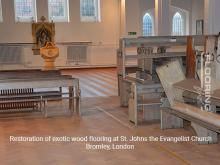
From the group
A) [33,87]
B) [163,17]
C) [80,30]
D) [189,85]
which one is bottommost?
[33,87]

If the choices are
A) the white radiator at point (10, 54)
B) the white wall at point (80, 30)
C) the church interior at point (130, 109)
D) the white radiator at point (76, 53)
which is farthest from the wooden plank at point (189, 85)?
the white radiator at point (10, 54)

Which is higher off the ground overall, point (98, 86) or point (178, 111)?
point (178, 111)

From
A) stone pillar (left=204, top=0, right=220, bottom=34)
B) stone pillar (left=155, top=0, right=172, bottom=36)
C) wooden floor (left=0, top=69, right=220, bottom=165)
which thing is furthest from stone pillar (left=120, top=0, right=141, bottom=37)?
wooden floor (left=0, top=69, right=220, bottom=165)

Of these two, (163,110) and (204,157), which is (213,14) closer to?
(163,110)

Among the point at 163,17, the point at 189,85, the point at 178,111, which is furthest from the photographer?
the point at 163,17

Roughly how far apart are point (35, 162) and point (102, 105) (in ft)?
12.8

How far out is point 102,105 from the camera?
28.0 ft

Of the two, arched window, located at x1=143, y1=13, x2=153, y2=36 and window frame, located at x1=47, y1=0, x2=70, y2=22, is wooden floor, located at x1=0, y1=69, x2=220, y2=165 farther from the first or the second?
arched window, located at x1=143, y1=13, x2=153, y2=36

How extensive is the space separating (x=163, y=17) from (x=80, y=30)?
19.9 feet

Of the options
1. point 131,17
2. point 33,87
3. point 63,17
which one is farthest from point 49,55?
point 63,17

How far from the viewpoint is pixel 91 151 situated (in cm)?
515

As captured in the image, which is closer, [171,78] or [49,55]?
[171,78]

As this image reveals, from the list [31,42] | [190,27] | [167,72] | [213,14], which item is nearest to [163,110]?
[167,72]
